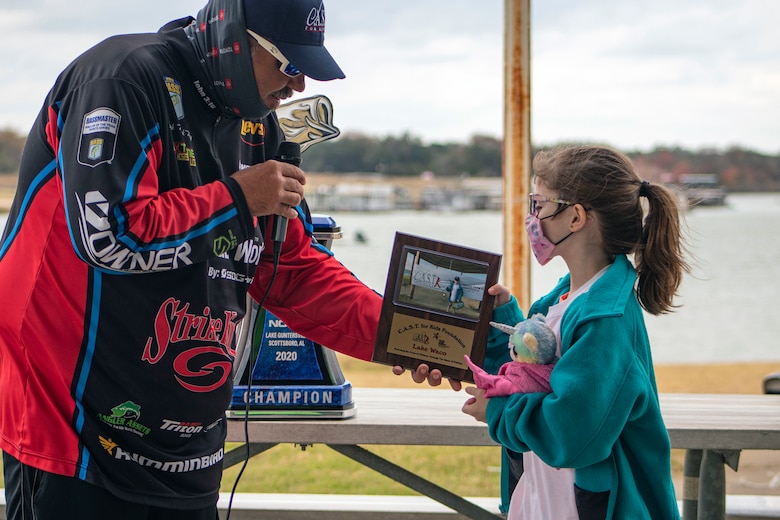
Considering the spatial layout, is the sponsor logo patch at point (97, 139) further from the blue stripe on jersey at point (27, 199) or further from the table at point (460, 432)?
the table at point (460, 432)

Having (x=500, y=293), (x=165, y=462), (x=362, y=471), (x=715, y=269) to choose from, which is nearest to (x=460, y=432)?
(x=500, y=293)

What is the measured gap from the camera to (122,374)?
1468mm

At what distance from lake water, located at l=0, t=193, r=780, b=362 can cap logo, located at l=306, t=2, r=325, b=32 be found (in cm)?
281

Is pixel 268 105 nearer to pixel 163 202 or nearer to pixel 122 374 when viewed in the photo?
pixel 163 202

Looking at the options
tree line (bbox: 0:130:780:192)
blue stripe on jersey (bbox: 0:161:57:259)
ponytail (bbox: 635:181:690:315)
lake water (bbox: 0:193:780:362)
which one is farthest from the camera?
lake water (bbox: 0:193:780:362)

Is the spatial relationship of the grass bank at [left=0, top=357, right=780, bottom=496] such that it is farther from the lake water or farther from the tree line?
the tree line

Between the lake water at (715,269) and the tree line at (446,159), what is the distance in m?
0.22

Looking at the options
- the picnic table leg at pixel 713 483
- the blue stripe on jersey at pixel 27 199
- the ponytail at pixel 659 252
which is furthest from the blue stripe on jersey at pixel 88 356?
the picnic table leg at pixel 713 483

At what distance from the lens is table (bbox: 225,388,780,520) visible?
7.85 feet

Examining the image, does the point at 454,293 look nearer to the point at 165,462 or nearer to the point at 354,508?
the point at 165,462

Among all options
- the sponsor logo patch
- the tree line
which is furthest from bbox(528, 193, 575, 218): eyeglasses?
the tree line

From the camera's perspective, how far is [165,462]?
5.06 feet

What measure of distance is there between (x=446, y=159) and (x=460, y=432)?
2.58 meters

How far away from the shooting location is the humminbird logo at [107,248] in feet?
4.31
